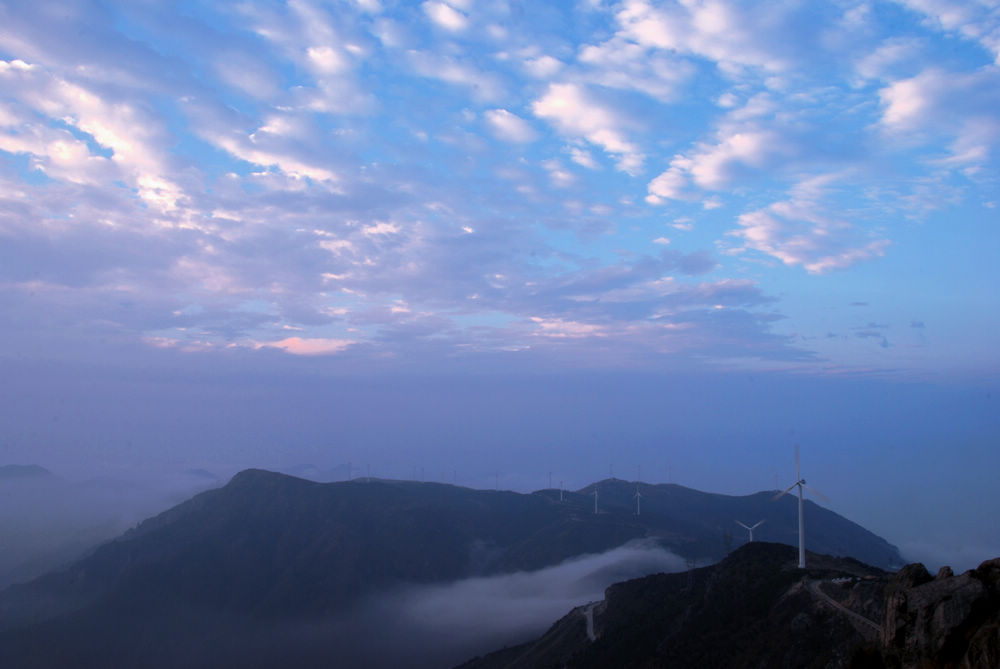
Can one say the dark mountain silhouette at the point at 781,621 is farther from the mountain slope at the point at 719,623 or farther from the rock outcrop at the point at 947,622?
the mountain slope at the point at 719,623

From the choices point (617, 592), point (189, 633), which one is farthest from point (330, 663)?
point (617, 592)

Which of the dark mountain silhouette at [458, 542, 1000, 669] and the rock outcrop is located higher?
the rock outcrop

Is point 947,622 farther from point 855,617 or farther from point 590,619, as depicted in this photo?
point 590,619

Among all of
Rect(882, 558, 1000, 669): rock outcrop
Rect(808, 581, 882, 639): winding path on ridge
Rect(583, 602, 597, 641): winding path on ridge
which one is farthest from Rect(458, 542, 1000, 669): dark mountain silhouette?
Rect(583, 602, 597, 641): winding path on ridge

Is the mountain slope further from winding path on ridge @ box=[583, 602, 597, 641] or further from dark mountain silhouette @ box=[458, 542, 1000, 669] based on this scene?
winding path on ridge @ box=[583, 602, 597, 641]

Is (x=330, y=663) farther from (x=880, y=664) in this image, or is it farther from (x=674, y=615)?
(x=880, y=664)

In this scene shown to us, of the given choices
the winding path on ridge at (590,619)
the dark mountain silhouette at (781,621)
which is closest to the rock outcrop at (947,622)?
the dark mountain silhouette at (781,621)
